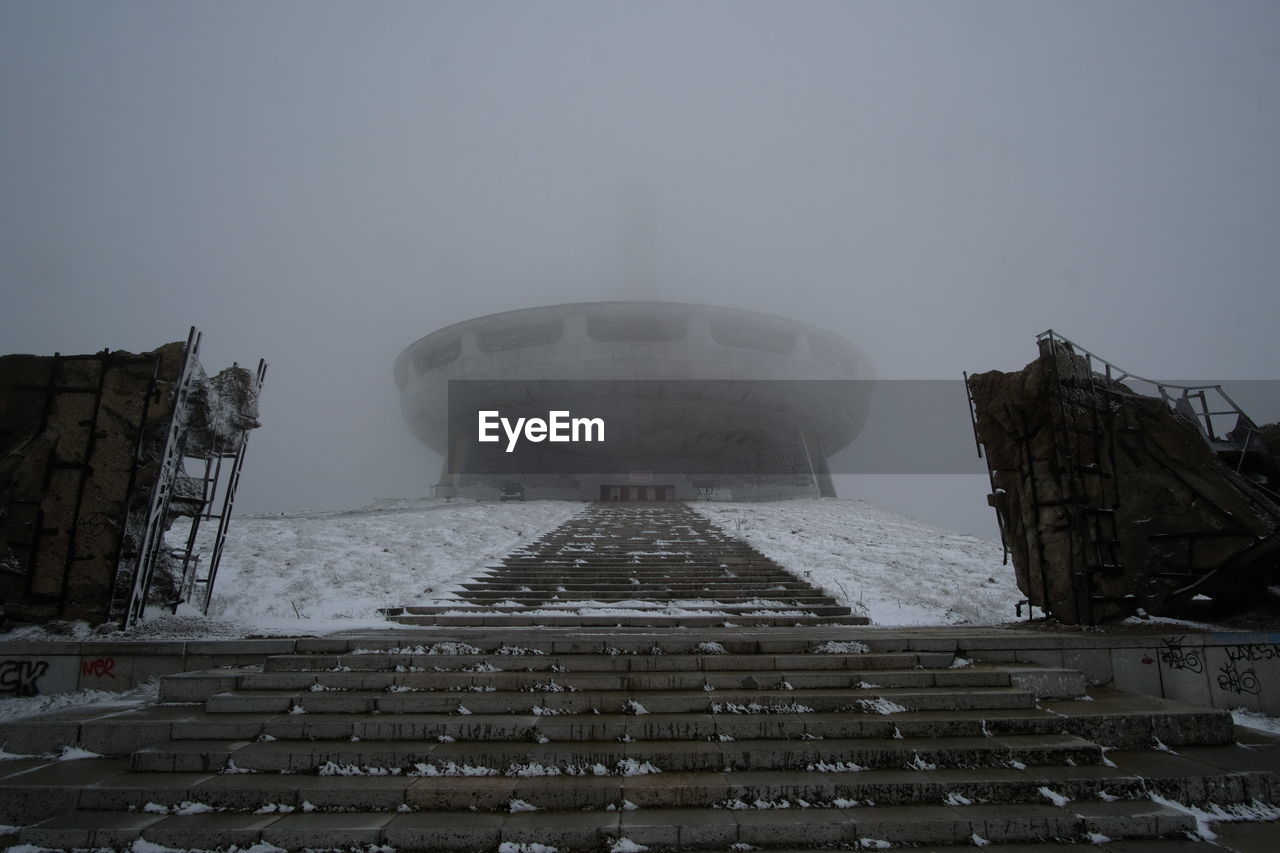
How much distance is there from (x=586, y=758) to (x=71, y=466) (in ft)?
17.7

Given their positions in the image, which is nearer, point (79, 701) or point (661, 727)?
point (661, 727)

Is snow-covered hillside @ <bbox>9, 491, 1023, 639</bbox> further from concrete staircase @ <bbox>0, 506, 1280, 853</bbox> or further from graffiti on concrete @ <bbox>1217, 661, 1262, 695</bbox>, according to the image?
graffiti on concrete @ <bbox>1217, 661, 1262, 695</bbox>

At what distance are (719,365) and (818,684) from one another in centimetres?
2066

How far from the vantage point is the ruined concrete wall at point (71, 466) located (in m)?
5.68

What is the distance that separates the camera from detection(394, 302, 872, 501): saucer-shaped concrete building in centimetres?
2472

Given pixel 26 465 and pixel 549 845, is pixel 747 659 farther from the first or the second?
pixel 26 465

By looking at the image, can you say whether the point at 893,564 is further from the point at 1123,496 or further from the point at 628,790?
A: the point at 628,790

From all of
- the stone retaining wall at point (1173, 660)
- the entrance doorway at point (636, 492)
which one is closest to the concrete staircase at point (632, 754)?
the stone retaining wall at point (1173, 660)

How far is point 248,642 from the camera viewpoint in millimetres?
5137

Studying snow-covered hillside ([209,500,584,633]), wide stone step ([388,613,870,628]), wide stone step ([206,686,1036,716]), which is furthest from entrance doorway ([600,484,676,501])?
wide stone step ([206,686,1036,716])

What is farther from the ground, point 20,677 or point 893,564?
point 893,564

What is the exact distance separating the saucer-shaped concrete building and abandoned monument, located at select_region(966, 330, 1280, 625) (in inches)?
694

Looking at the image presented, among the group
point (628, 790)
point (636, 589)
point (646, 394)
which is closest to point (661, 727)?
point (628, 790)

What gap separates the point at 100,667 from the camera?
5086 millimetres
